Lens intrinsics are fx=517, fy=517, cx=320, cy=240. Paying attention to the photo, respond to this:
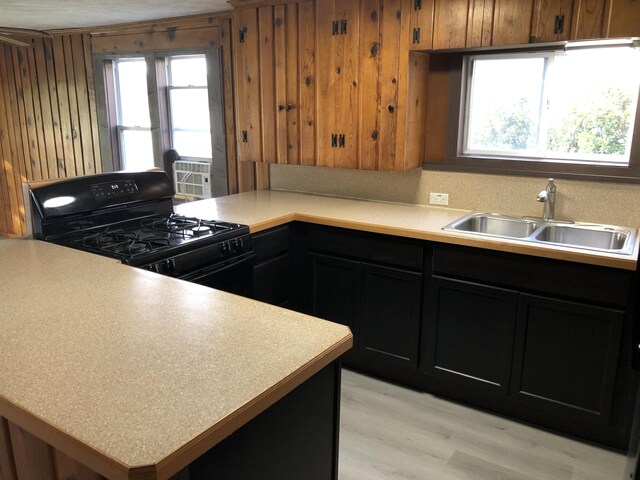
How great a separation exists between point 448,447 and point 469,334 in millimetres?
579

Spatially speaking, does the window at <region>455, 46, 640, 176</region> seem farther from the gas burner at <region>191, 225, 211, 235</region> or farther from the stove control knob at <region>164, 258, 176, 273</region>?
the stove control knob at <region>164, 258, 176, 273</region>

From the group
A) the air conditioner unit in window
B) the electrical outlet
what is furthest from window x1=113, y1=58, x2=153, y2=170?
the electrical outlet

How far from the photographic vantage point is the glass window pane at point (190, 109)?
444 cm

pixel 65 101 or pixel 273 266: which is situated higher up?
pixel 65 101

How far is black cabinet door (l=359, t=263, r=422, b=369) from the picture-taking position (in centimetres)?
286

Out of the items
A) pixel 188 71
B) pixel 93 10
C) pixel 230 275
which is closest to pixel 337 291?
pixel 230 275

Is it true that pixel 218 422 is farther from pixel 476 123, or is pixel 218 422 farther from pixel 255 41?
pixel 255 41

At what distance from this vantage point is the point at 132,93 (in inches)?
196

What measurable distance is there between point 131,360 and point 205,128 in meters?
3.48

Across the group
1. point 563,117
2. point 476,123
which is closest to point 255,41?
point 476,123

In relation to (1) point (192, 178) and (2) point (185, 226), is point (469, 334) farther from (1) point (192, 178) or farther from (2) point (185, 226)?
(1) point (192, 178)

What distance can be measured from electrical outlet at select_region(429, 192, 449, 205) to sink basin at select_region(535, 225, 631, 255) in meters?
0.65

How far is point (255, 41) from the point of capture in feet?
11.4

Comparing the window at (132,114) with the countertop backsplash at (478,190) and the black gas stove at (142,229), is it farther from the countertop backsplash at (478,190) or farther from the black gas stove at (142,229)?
the black gas stove at (142,229)
